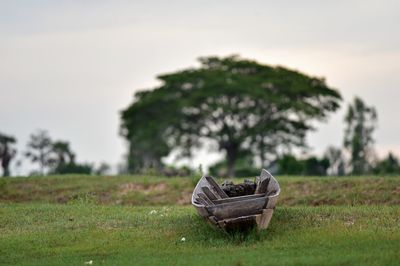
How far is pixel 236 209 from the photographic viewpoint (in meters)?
18.1

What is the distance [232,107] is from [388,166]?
1323cm

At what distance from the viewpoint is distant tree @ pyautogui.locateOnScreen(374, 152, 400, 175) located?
50.1 meters

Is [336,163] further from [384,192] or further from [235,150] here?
[384,192]

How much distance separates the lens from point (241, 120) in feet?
209

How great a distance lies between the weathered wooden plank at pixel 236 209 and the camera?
18.0m

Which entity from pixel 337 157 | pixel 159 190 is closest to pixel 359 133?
pixel 337 157

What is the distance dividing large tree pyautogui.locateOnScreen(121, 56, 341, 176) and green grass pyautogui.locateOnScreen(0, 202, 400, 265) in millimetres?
41214

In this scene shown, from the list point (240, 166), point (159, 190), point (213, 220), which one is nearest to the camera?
point (213, 220)

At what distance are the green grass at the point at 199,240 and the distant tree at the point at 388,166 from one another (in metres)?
29.5

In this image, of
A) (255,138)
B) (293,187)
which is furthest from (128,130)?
(293,187)

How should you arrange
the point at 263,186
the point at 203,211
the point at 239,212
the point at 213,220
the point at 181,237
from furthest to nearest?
1. the point at 263,186
2. the point at 181,237
3. the point at 203,211
4. the point at 213,220
5. the point at 239,212

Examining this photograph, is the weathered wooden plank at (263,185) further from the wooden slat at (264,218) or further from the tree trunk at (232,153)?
the tree trunk at (232,153)

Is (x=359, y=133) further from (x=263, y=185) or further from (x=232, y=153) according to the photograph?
(x=263, y=185)

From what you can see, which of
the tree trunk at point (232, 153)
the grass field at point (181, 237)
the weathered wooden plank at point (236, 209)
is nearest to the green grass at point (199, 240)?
the grass field at point (181, 237)
